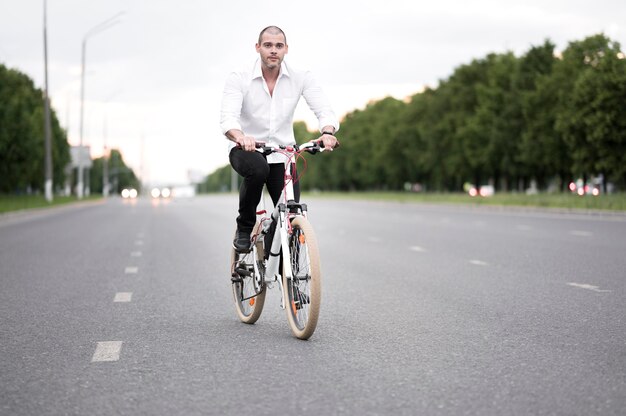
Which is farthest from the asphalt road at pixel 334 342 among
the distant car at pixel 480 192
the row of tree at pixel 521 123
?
the distant car at pixel 480 192

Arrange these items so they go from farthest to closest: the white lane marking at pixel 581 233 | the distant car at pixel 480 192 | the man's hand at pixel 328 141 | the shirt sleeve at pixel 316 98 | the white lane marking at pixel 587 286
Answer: the distant car at pixel 480 192, the white lane marking at pixel 581 233, the white lane marking at pixel 587 286, the shirt sleeve at pixel 316 98, the man's hand at pixel 328 141

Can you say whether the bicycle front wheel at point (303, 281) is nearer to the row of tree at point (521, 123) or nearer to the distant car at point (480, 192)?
the row of tree at point (521, 123)

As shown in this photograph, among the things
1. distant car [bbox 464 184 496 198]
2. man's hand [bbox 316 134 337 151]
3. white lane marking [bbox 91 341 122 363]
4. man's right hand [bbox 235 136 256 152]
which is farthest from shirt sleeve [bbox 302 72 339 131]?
distant car [bbox 464 184 496 198]

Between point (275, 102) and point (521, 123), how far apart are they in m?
64.0

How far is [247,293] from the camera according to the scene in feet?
23.3

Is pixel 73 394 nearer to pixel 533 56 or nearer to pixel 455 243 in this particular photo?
pixel 455 243

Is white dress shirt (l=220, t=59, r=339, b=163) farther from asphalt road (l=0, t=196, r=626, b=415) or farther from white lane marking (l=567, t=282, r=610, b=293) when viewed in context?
white lane marking (l=567, t=282, r=610, b=293)

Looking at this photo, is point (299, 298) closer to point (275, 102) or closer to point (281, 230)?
point (281, 230)

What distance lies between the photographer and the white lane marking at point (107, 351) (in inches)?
223

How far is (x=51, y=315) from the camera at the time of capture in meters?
7.71

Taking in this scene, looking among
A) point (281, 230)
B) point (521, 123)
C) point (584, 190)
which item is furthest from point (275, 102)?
point (521, 123)

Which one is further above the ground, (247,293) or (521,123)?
(521,123)

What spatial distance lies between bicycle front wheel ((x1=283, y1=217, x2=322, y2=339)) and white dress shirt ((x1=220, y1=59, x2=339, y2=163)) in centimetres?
72

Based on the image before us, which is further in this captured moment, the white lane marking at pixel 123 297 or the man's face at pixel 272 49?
the white lane marking at pixel 123 297
